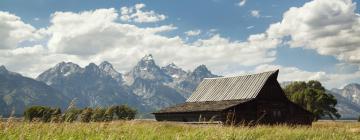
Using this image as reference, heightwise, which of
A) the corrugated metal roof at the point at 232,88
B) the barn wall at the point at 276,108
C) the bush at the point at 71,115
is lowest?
the bush at the point at 71,115

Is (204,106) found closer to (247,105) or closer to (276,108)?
(247,105)

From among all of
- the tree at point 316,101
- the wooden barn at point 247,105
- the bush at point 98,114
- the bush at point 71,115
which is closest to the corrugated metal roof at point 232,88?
the wooden barn at point 247,105

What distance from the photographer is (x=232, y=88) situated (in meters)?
48.2

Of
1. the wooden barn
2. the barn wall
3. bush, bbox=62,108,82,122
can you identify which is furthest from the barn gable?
bush, bbox=62,108,82,122

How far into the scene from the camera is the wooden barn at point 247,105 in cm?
4322

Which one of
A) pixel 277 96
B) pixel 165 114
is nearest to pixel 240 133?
pixel 277 96

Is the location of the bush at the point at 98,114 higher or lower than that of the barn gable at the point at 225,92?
lower

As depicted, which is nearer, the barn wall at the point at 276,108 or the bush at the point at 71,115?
the bush at the point at 71,115

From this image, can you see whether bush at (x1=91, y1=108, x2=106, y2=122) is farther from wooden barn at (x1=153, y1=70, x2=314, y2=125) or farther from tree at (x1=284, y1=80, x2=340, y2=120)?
tree at (x1=284, y1=80, x2=340, y2=120)

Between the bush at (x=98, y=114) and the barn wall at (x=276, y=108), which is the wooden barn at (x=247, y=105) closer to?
the barn wall at (x=276, y=108)

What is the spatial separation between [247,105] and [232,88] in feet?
16.1

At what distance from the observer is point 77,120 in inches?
404

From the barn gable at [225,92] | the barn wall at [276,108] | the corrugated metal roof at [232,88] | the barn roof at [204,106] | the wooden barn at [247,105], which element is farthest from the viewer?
the corrugated metal roof at [232,88]

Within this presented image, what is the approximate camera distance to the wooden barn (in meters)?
43.2
